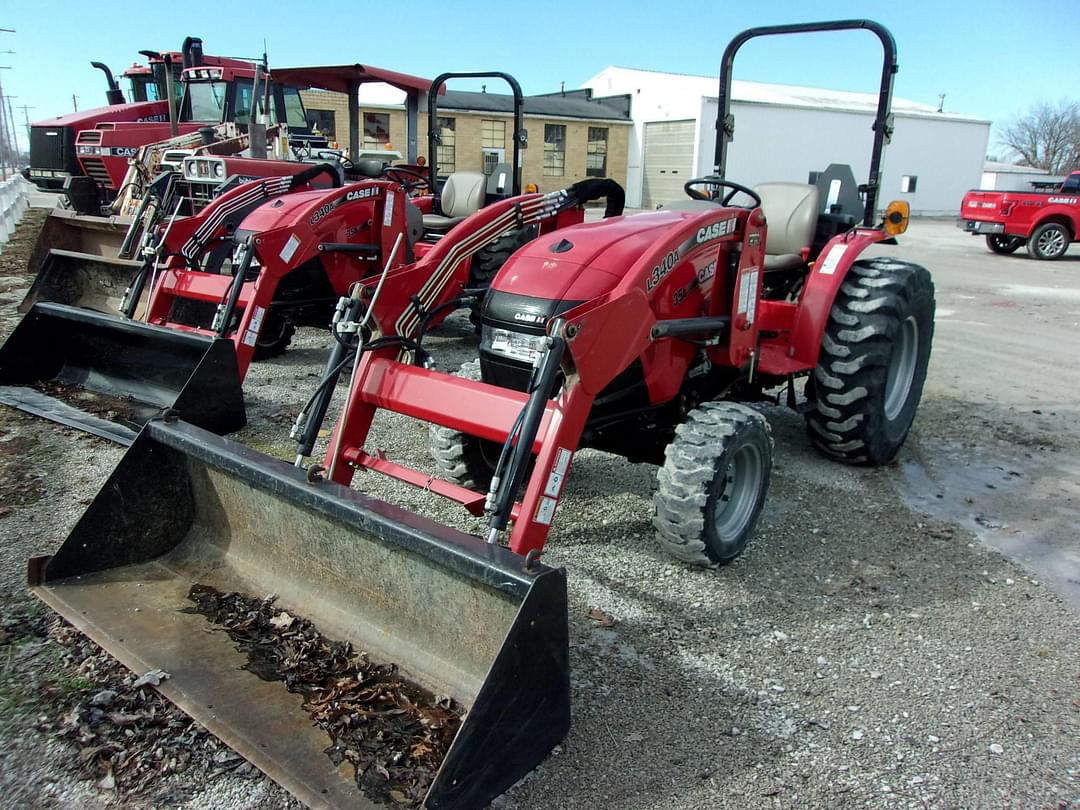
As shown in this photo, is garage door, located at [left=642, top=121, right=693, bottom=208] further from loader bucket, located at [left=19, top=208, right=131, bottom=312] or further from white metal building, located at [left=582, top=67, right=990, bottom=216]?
loader bucket, located at [left=19, top=208, right=131, bottom=312]

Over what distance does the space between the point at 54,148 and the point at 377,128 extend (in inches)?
591

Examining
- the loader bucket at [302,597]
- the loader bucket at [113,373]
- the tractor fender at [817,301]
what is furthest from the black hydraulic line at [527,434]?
the loader bucket at [113,373]

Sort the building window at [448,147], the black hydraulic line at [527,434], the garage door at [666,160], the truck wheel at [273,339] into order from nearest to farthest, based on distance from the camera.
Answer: the black hydraulic line at [527,434] → the truck wheel at [273,339] → the building window at [448,147] → the garage door at [666,160]

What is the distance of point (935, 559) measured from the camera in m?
3.89

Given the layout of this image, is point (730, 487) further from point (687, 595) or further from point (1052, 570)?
point (1052, 570)

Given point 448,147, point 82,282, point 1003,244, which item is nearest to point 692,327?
point 82,282

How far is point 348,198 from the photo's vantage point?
6289 millimetres

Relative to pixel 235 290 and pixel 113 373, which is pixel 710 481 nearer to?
pixel 235 290

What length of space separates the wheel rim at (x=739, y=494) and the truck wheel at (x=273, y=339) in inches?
182

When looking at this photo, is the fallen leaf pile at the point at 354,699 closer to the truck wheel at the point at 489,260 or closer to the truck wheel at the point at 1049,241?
the truck wheel at the point at 489,260

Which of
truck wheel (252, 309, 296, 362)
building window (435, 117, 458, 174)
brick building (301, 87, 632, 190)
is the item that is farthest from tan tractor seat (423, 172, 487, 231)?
building window (435, 117, 458, 174)

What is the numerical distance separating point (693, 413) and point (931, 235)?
24.5 meters

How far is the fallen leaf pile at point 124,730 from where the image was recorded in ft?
7.78

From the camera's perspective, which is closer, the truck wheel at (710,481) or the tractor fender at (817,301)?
the truck wheel at (710,481)
